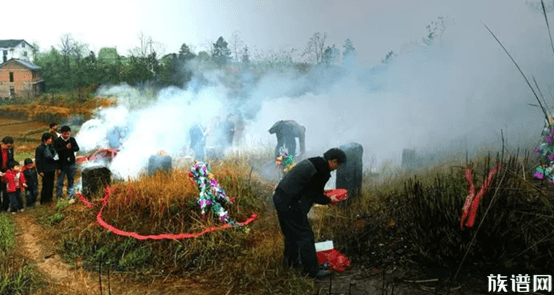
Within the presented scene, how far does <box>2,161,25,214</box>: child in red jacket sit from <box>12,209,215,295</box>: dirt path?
7.99 feet

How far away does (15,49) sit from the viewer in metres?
35.1

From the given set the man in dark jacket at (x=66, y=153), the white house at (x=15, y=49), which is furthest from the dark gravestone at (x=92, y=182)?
the white house at (x=15, y=49)

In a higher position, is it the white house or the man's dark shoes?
the white house

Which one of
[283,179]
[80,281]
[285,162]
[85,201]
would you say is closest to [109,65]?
[285,162]

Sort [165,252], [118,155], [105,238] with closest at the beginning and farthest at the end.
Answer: [165,252] < [105,238] < [118,155]

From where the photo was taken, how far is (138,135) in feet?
47.2

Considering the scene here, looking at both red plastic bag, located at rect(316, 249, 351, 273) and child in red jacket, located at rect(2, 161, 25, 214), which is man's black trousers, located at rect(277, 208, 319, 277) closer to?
red plastic bag, located at rect(316, 249, 351, 273)

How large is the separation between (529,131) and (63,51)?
96.8 feet

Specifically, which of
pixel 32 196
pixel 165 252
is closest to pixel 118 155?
pixel 32 196

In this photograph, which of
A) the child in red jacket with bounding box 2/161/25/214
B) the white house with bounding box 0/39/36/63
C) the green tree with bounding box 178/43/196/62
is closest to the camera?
the child in red jacket with bounding box 2/161/25/214

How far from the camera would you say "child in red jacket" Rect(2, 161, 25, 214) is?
903 cm

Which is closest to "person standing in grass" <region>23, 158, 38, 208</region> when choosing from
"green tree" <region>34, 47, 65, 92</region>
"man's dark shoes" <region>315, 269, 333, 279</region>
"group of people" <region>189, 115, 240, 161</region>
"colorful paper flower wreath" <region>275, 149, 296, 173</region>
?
"group of people" <region>189, 115, 240, 161</region>

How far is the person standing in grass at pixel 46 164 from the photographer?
9.67 meters

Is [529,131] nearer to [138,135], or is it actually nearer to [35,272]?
[138,135]
